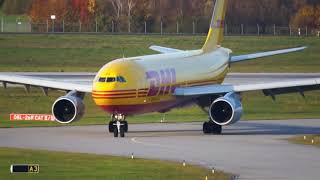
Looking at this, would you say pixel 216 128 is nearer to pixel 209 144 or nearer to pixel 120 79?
pixel 209 144

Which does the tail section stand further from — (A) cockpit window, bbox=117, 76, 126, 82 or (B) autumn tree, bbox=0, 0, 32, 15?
(B) autumn tree, bbox=0, 0, 32, 15

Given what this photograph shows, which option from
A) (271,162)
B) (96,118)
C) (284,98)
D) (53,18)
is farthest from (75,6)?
(271,162)

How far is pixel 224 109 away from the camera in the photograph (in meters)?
43.9

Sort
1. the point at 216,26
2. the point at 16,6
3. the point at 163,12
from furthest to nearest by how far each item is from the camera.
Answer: the point at 16,6
the point at 163,12
the point at 216,26

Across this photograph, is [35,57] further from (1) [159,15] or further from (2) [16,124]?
(2) [16,124]

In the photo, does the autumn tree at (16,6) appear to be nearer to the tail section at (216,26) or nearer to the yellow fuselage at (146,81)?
the tail section at (216,26)

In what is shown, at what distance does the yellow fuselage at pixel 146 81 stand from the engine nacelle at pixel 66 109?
7.30 feet

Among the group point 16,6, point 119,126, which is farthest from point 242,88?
point 16,6

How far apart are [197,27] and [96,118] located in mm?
39823

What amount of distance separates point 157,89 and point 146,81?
848 millimetres

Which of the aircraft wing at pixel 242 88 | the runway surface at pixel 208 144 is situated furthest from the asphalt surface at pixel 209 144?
the aircraft wing at pixel 242 88

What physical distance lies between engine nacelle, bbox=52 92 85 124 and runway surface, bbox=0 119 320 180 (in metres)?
0.58

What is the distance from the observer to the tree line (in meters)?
85.1

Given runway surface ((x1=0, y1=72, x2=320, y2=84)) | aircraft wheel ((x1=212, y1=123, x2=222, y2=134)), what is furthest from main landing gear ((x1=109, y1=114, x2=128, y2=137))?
runway surface ((x1=0, y1=72, x2=320, y2=84))
